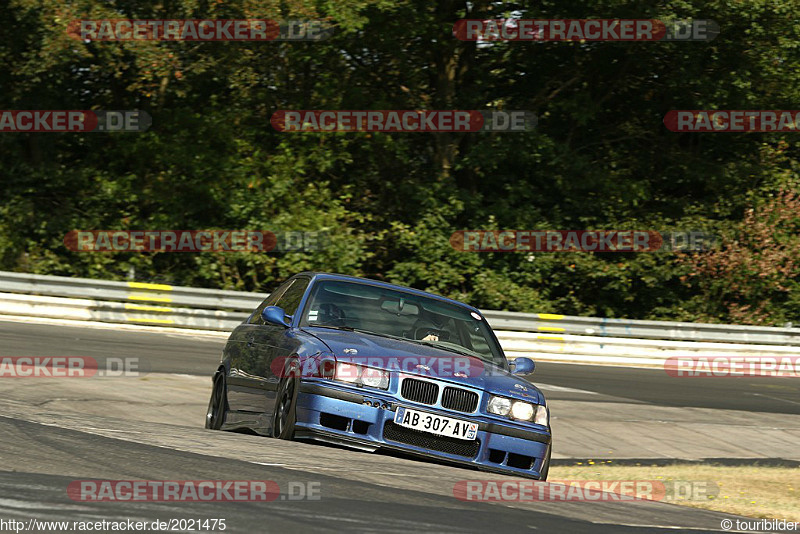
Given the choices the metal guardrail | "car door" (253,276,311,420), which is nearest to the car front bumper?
"car door" (253,276,311,420)

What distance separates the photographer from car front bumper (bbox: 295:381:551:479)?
7.23m

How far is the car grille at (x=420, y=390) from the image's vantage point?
7.36 m

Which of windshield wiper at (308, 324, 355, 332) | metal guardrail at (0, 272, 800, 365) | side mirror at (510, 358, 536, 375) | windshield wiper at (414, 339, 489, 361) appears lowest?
metal guardrail at (0, 272, 800, 365)

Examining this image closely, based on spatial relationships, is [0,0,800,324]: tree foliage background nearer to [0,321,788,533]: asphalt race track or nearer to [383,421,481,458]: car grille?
[0,321,788,533]: asphalt race track

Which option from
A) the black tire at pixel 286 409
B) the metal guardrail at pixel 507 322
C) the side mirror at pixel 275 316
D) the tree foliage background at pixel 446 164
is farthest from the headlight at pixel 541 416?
the tree foliage background at pixel 446 164

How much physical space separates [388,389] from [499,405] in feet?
2.60

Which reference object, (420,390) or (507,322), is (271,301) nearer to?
(420,390)

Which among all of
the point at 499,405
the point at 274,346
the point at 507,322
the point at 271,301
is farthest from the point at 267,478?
the point at 507,322

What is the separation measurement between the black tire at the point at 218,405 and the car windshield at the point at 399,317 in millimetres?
1275

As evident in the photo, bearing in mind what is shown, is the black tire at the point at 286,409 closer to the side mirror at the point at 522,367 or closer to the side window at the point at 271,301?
the side window at the point at 271,301

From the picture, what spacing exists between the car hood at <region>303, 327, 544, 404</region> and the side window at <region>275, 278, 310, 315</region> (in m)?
0.58

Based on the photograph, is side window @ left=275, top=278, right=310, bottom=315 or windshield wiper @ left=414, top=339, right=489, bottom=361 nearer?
windshield wiper @ left=414, top=339, right=489, bottom=361

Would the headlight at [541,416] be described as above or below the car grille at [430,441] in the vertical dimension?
above

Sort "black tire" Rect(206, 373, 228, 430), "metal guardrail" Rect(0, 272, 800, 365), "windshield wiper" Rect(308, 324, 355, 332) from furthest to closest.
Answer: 1. "metal guardrail" Rect(0, 272, 800, 365)
2. "black tire" Rect(206, 373, 228, 430)
3. "windshield wiper" Rect(308, 324, 355, 332)
